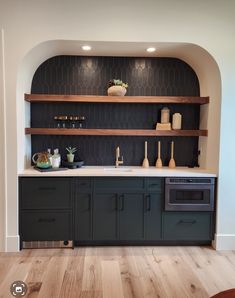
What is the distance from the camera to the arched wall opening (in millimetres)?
3314

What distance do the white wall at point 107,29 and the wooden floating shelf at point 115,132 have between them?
0.95ft

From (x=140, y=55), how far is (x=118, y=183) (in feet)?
5.90

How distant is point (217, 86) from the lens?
11.1 ft

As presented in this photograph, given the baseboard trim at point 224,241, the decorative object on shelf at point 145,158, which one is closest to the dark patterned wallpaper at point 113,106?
the decorative object on shelf at point 145,158

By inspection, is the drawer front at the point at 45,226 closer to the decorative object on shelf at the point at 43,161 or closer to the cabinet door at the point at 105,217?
the cabinet door at the point at 105,217

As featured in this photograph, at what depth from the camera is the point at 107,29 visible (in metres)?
3.18

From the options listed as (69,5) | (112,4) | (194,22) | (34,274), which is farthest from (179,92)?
(34,274)

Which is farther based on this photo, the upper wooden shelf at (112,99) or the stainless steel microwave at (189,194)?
the upper wooden shelf at (112,99)

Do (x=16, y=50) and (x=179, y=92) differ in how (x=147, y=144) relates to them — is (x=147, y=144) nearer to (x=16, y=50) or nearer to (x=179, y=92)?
(x=179, y=92)

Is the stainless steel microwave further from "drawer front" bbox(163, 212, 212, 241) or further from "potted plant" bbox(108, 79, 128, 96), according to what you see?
"potted plant" bbox(108, 79, 128, 96)

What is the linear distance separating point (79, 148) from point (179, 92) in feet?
5.37

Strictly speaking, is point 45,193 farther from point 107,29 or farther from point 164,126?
point 107,29

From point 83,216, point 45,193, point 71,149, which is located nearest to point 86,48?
point 71,149

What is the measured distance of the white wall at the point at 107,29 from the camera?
3143mm
